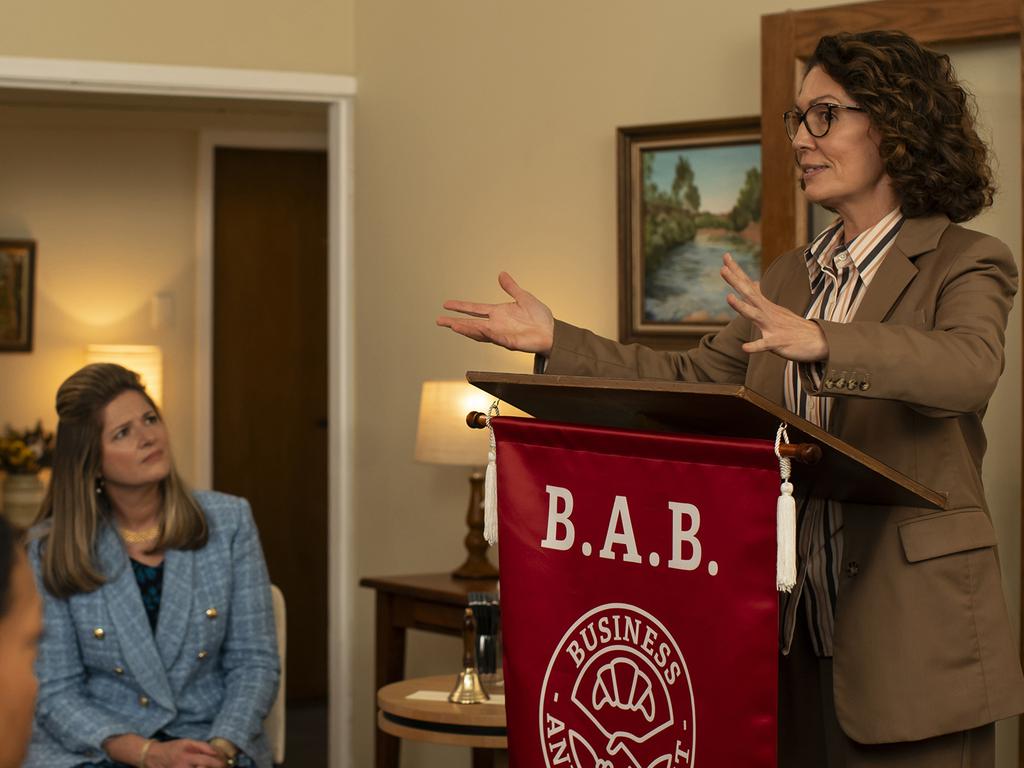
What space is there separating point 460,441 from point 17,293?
3359mm

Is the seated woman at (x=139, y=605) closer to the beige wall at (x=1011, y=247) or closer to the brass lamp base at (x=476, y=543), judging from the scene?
the brass lamp base at (x=476, y=543)

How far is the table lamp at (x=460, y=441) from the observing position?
388 cm

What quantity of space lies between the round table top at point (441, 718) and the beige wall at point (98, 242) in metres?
3.68

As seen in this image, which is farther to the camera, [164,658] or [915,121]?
[164,658]

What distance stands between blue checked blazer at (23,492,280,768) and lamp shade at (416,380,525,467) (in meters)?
0.86

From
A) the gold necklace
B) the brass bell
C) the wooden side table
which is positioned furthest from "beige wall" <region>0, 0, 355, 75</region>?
the brass bell

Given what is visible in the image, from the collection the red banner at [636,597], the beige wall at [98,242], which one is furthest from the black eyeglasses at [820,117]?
the beige wall at [98,242]

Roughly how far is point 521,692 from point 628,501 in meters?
0.30

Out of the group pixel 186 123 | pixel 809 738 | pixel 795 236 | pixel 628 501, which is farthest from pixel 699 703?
pixel 186 123

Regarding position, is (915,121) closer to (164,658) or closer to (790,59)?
Answer: (790,59)

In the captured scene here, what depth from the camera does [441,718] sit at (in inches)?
116

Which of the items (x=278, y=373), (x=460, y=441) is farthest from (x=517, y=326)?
(x=278, y=373)

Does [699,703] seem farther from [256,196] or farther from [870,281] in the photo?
[256,196]

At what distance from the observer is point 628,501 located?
176 cm
